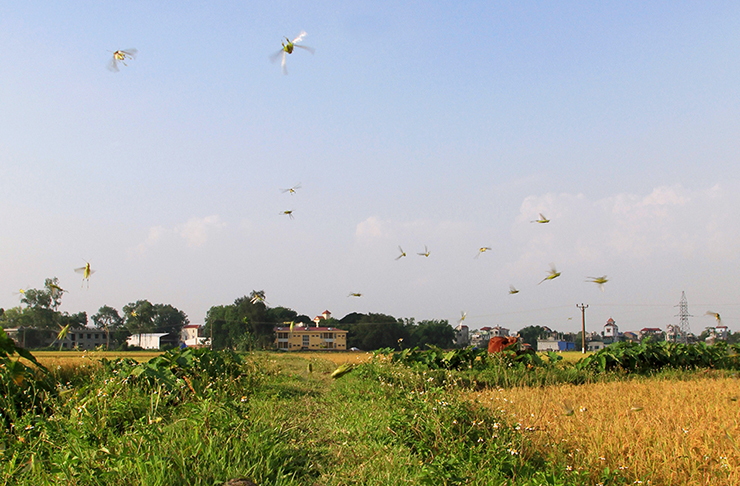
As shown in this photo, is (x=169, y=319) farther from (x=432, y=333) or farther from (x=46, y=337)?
(x=432, y=333)

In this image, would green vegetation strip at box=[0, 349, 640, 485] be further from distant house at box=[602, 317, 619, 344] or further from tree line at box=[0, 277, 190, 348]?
distant house at box=[602, 317, 619, 344]

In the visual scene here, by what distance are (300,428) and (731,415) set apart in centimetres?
613

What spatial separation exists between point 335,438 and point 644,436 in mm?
3404

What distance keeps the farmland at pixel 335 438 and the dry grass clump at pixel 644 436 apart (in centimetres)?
2

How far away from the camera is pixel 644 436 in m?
5.29

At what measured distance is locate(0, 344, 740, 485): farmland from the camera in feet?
12.3

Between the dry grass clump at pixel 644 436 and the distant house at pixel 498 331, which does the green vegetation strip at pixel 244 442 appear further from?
the distant house at pixel 498 331

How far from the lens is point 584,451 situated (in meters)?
4.97

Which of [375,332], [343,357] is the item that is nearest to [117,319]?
[375,332]

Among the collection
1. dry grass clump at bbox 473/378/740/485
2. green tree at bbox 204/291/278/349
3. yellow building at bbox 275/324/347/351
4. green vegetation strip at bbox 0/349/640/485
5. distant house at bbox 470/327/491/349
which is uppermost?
green vegetation strip at bbox 0/349/640/485

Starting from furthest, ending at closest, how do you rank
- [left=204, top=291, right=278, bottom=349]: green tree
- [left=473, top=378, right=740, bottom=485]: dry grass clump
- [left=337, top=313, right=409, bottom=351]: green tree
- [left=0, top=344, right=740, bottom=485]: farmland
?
[left=337, top=313, right=409, bottom=351]: green tree → [left=204, top=291, right=278, bottom=349]: green tree → [left=473, top=378, right=740, bottom=485]: dry grass clump → [left=0, top=344, right=740, bottom=485]: farmland

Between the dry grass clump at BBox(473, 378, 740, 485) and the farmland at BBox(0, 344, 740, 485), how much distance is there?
0.07 feet

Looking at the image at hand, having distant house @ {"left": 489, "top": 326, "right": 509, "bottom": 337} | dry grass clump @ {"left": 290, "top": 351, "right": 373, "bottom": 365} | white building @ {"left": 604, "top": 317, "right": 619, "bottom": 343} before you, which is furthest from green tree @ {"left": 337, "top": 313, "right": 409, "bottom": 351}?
white building @ {"left": 604, "top": 317, "right": 619, "bottom": 343}

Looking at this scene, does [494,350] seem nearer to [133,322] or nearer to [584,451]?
[584,451]
